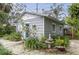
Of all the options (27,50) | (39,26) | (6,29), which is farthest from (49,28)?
(6,29)

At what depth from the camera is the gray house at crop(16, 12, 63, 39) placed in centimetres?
199

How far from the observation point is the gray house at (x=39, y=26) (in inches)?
78.2

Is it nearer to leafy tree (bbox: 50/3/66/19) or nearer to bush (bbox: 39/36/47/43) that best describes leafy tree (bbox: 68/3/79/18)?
leafy tree (bbox: 50/3/66/19)

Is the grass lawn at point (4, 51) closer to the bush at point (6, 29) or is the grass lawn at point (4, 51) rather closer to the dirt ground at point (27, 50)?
the dirt ground at point (27, 50)

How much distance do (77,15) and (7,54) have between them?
1.03m

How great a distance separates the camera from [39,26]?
6.55 ft

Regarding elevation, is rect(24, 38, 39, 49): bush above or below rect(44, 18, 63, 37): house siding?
below

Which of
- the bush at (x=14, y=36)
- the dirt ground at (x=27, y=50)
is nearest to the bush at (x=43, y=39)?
the dirt ground at (x=27, y=50)

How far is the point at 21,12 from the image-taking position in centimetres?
202

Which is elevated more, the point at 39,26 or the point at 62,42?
the point at 39,26

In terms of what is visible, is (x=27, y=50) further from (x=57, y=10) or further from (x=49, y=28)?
(x=57, y=10)

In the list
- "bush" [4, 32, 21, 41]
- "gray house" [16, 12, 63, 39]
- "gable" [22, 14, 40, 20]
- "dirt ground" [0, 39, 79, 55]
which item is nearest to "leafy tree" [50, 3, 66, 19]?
"gray house" [16, 12, 63, 39]

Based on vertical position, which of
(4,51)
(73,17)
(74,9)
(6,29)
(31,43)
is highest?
(74,9)

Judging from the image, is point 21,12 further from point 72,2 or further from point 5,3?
point 72,2
